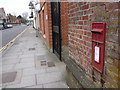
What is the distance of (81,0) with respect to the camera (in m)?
2.22

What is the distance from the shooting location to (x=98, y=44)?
176 cm

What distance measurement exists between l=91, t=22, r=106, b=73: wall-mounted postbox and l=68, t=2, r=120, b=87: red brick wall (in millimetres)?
60

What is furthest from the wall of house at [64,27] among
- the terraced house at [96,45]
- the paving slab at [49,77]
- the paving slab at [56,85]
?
the terraced house at [96,45]

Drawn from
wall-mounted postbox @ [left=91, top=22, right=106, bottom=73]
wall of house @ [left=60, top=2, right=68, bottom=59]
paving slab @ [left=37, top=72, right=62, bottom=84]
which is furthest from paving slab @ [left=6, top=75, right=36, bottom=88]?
wall-mounted postbox @ [left=91, top=22, right=106, bottom=73]

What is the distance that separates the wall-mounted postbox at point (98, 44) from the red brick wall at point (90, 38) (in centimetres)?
6

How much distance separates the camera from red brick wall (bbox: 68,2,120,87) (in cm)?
144

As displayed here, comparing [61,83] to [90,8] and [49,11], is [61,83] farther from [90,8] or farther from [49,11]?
[49,11]

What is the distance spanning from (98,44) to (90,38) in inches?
10.2

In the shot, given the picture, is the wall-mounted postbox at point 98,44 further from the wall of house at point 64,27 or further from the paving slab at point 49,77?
the wall of house at point 64,27

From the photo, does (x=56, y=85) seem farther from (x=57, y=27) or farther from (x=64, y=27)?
(x=57, y=27)

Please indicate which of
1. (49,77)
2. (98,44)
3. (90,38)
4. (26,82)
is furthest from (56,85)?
(98,44)

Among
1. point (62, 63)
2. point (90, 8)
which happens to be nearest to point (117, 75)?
point (90, 8)

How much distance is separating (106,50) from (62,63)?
3485 millimetres

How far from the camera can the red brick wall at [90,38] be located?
144cm
